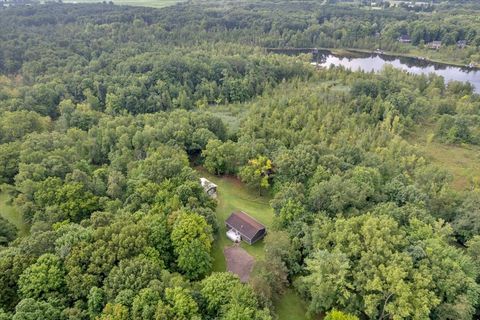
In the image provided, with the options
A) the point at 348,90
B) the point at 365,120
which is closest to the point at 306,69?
the point at 348,90

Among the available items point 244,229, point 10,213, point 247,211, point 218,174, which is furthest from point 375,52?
point 10,213

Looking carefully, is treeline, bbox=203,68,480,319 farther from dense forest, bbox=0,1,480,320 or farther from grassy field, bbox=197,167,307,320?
grassy field, bbox=197,167,307,320

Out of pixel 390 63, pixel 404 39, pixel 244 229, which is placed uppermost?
pixel 404 39

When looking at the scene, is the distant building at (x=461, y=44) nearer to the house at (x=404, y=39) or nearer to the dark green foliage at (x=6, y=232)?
the house at (x=404, y=39)

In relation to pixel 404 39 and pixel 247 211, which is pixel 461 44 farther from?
pixel 247 211

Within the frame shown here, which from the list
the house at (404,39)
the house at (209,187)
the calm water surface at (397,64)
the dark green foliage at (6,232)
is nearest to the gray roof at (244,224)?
the house at (209,187)

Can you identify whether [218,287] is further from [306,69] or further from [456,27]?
[456,27]
